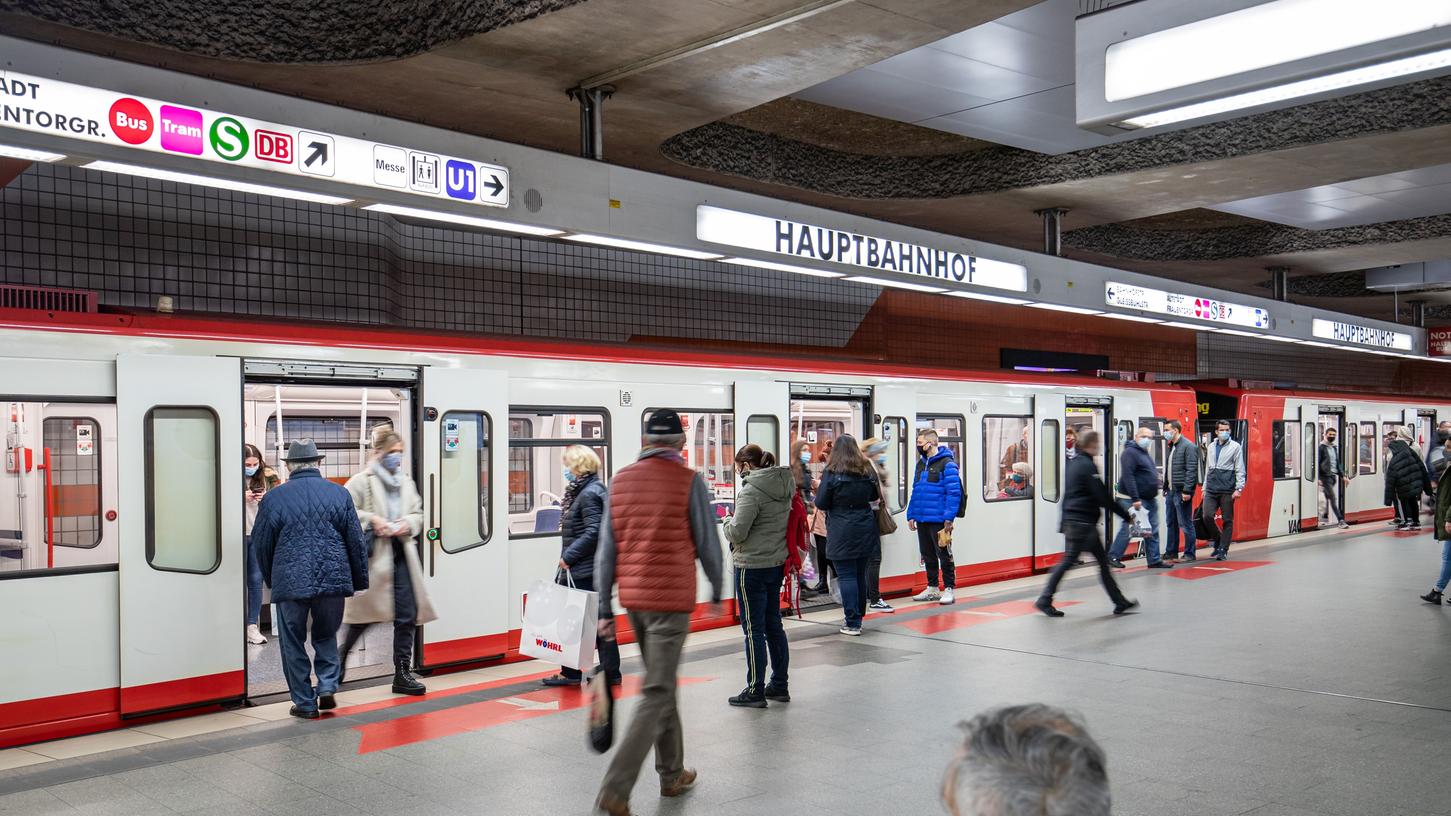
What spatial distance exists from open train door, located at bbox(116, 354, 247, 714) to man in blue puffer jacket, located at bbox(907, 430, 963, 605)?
611 centimetres

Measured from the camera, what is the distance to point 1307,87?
137 inches

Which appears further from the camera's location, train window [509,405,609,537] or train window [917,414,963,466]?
train window [917,414,963,466]

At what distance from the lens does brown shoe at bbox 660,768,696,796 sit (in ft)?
16.0

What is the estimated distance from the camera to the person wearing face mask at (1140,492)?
12.6 meters

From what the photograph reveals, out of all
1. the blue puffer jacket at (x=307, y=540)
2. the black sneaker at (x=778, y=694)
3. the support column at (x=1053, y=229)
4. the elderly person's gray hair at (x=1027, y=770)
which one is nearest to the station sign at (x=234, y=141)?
the blue puffer jacket at (x=307, y=540)

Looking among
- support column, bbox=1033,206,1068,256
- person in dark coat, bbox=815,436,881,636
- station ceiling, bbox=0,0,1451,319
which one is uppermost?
station ceiling, bbox=0,0,1451,319

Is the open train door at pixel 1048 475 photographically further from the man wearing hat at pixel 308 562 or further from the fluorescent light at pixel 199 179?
the fluorescent light at pixel 199 179

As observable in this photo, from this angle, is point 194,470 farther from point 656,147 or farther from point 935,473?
point 935,473

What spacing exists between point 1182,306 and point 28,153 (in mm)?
9255

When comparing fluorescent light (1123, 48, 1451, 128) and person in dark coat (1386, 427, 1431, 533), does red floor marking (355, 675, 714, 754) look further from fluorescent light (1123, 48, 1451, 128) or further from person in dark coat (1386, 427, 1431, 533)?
person in dark coat (1386, 427, 1431, 533)

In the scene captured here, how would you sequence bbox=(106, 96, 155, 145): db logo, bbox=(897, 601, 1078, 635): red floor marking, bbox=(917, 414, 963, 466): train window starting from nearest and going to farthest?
bbox=(106, 96, 155, 145): db logo → bbox=(897, 601, 1078, 635): red floor marking → bbox=(917, 414, 963, 466): train window

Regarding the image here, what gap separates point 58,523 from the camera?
19.4ft

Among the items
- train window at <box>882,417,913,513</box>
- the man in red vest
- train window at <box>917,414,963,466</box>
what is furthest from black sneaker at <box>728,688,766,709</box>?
train window at <box>917,414,963,466</box>

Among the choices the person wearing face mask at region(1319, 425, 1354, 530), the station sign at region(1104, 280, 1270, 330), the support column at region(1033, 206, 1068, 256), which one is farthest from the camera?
the person wearing face mask at region(1319, 425, 1354, 530)
